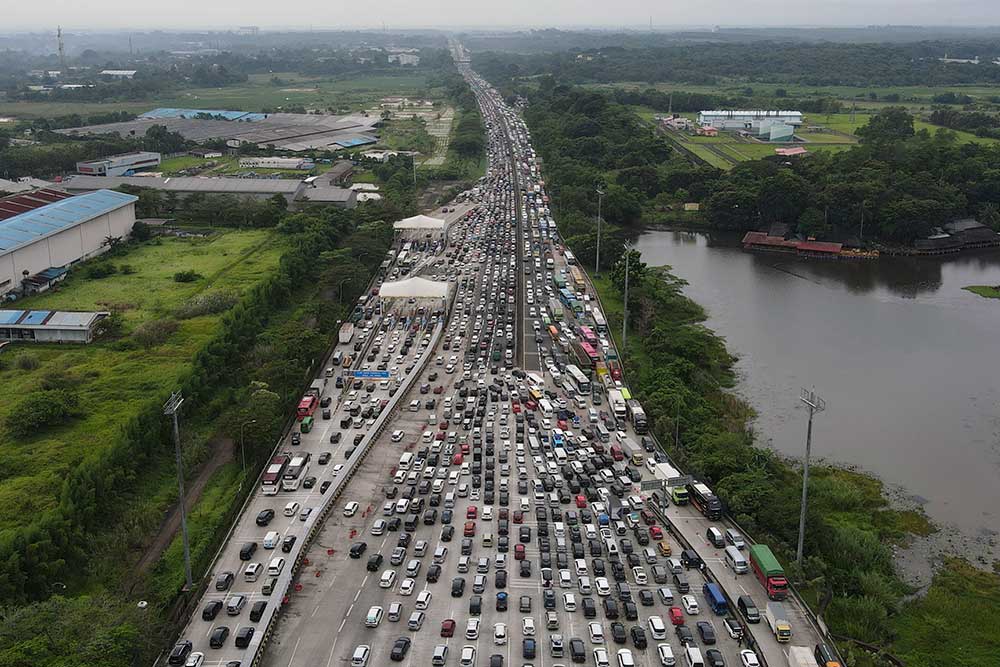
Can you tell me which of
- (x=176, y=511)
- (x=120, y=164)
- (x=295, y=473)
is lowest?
(x=176, y=511)

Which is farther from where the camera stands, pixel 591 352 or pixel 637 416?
→ pixel 591 352

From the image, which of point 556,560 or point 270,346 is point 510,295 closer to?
point 270,346

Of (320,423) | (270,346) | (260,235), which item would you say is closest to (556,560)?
(320,423)

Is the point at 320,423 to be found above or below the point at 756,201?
below

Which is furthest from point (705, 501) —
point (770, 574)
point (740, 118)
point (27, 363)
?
point (740, 118)

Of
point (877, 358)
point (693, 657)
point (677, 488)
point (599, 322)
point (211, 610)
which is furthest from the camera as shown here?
point (599, 322)

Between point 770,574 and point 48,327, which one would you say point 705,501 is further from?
point 48,327
